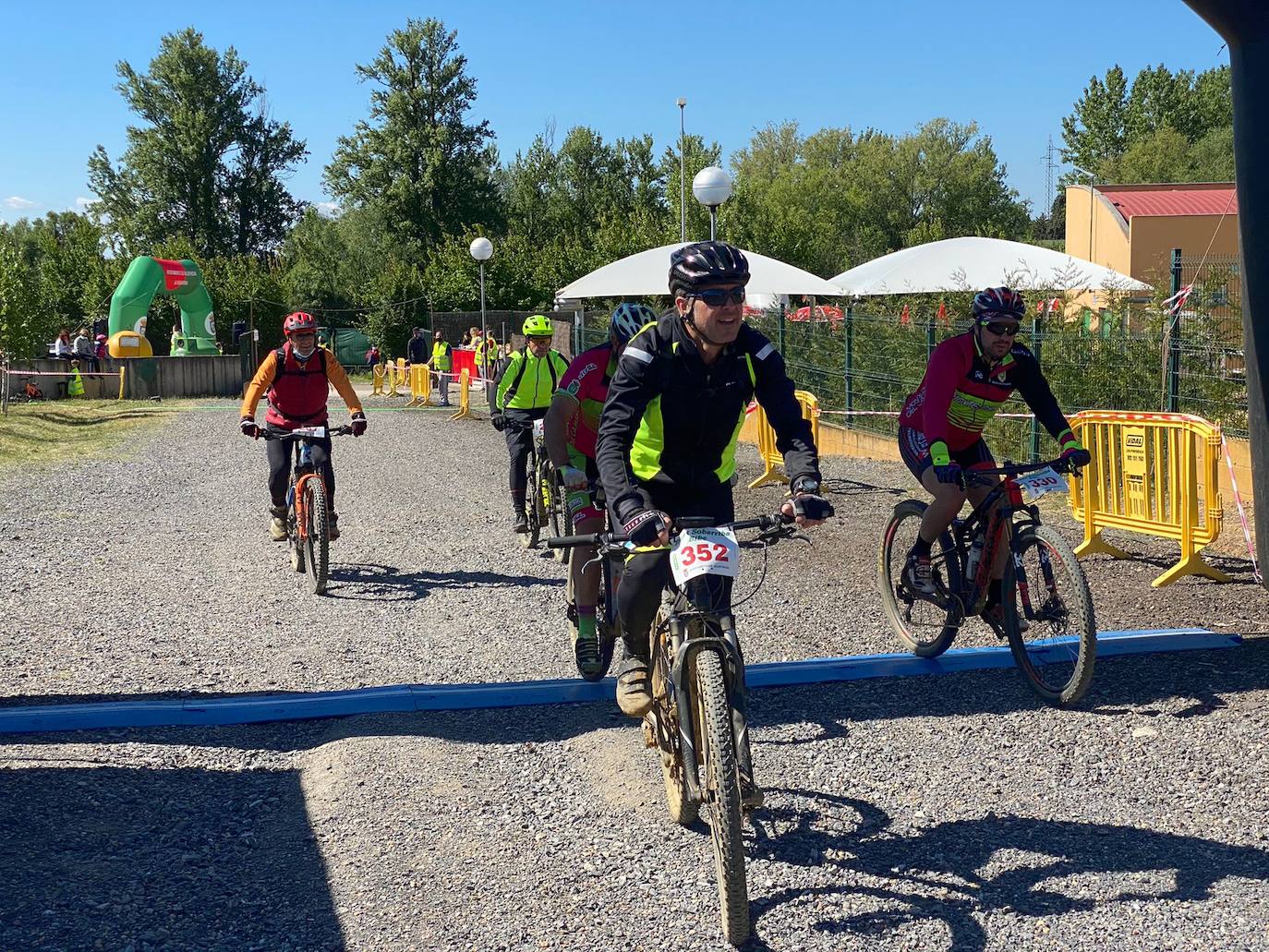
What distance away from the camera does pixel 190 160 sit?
69062mm

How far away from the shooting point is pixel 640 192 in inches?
2960

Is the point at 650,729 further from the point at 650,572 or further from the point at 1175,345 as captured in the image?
the point at 1175,345

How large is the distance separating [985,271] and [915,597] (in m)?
11.5

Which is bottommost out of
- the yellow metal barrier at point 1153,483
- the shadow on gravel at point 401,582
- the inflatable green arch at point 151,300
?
the shadow on gravel at point 401,582

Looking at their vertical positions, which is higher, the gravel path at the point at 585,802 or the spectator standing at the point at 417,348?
the spectator standing at the point at 417,348

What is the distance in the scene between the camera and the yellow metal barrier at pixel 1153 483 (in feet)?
28.1

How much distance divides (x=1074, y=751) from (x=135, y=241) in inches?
2784

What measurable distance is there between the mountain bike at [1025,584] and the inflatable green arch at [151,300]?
104ft

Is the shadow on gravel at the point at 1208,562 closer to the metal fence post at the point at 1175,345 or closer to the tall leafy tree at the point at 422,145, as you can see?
the metal fence post at the point at 1175,345

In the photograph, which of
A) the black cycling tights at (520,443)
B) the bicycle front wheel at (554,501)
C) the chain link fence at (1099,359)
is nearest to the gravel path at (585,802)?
the bicycle front wheel at (554,501)

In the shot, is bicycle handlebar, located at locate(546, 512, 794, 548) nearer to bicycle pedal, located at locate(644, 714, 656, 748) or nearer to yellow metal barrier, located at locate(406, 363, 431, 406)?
bicycle pedal, located at locate(644, 714, 656, 748)

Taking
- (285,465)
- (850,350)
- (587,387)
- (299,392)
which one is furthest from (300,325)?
(850,350)

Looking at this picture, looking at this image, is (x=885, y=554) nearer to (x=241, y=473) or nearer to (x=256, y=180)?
(x=241, y=473)

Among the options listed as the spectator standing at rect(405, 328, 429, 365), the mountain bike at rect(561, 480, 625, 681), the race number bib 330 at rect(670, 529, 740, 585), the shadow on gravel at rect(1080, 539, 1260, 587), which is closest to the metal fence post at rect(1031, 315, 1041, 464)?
the shadow on gravel at rect(1080, 539, 1260, 587)
